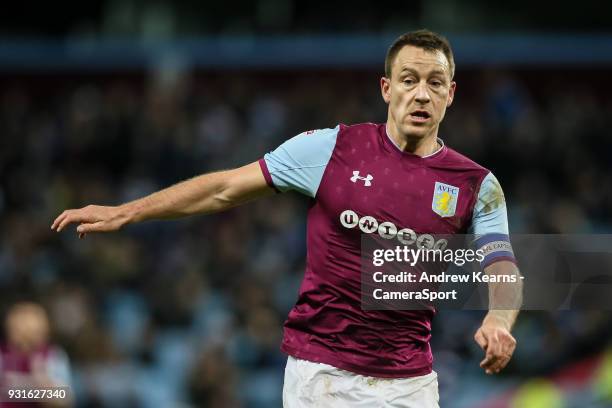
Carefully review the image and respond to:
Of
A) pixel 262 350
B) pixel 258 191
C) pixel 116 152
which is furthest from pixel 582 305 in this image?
pixel 116 152

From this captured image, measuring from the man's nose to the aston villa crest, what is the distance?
349 mm

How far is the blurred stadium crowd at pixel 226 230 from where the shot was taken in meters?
10.2

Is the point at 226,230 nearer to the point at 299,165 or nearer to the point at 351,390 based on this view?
the point at 299,165

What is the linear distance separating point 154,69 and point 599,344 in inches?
387

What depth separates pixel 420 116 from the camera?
4.37m

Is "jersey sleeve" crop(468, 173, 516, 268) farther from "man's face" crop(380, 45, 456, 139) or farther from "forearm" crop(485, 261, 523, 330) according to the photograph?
"man's face" crop(380, 45, 456, 139)

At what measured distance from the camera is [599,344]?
32.9 feet

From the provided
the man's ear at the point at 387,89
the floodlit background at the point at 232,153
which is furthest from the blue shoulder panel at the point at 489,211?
the floodlit background at the point at 232,153

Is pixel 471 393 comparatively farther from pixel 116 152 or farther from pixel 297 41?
pixel 297 41

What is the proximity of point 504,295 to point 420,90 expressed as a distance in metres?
0.88

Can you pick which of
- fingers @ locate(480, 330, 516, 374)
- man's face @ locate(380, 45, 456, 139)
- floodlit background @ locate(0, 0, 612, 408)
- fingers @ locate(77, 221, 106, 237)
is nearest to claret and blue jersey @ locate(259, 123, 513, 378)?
man's face @ locate(380, 45, 456, 139)

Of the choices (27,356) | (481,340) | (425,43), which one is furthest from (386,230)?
(27,356)

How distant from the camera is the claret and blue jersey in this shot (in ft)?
14.1

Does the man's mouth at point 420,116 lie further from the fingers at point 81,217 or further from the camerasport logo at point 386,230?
the fingers at point 81,217
